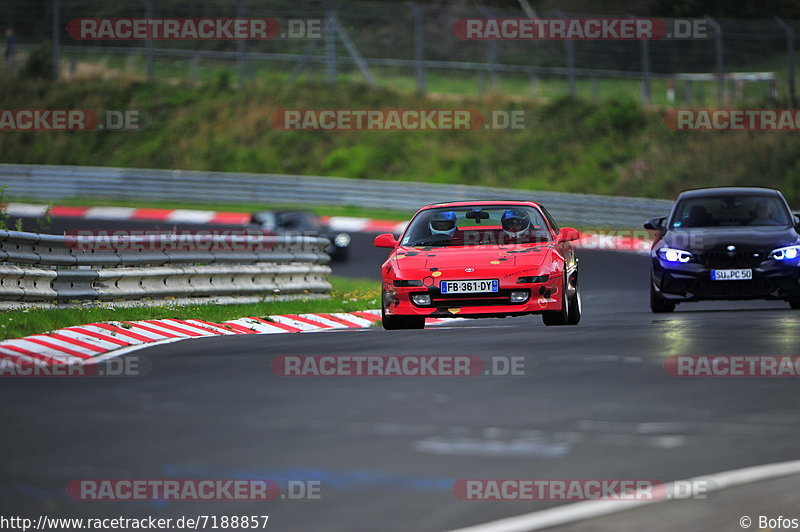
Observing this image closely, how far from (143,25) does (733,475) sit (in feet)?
135

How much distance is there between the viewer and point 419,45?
4288 cm

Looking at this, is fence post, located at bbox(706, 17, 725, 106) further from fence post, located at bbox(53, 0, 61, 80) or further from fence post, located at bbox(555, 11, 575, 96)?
fence post, located at bbox(53, 0, 61, 80)

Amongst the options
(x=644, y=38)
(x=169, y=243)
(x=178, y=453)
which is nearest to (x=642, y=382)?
(x=178, y=453)

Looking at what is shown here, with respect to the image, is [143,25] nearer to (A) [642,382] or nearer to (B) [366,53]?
(B) [366,53]

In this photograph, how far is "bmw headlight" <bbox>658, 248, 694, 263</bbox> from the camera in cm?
1556

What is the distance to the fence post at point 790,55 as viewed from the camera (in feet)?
114

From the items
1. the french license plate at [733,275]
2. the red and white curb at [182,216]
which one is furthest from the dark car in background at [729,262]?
the red and white curb at [182,216]

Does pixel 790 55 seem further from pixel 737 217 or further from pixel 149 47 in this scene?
pixel 149 47

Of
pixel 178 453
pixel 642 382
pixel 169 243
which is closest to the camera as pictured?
pixel 178 453

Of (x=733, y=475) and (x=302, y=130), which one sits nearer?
(x=733, y=475)

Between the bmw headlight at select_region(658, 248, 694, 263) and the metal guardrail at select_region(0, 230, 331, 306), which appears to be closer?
the metal guardrail at select_region(0, 230, 331, 306)

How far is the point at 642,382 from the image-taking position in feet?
31.8

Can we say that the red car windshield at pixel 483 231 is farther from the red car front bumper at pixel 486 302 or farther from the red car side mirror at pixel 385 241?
the red car front bumper at pixel 486 302

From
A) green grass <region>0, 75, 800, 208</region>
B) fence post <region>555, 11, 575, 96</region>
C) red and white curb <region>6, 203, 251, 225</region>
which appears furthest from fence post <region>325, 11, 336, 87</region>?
red and white curb <region>6, 203, 251, 225</region>
